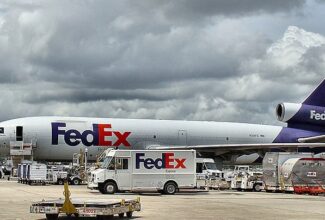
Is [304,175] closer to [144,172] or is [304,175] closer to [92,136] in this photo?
[144,172]

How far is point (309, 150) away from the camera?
60.2 metres

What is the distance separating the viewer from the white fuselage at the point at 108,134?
5278 cm

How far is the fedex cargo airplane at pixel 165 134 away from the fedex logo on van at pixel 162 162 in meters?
16.0

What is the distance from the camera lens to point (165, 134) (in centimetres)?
5762

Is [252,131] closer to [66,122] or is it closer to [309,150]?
[309,150]

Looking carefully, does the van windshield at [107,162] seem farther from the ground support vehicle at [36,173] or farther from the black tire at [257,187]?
the black tire at [257,187]

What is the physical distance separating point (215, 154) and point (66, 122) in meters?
14.1

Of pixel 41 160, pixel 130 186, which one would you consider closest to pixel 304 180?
pixel 130 186

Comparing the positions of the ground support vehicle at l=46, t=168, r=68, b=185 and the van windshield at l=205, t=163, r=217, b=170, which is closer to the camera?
the ground support vehicle at l=46, t=168, r=68, b=185

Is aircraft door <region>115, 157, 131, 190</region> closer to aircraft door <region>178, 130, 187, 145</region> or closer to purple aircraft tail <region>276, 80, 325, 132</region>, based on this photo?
aircraft door <region>178, 130, 187, 145</region>

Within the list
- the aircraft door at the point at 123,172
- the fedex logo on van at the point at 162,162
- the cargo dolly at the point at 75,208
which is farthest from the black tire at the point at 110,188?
the cargo dolly at the point at 75,208

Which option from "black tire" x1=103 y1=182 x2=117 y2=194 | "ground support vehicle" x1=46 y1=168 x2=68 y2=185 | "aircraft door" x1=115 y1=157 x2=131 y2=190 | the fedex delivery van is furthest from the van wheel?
"ground support vehicle" x1=46 y1=168 x2=68 y2=185

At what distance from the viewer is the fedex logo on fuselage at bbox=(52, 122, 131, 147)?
53031 millimetres

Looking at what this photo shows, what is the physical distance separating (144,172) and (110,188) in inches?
89.7
